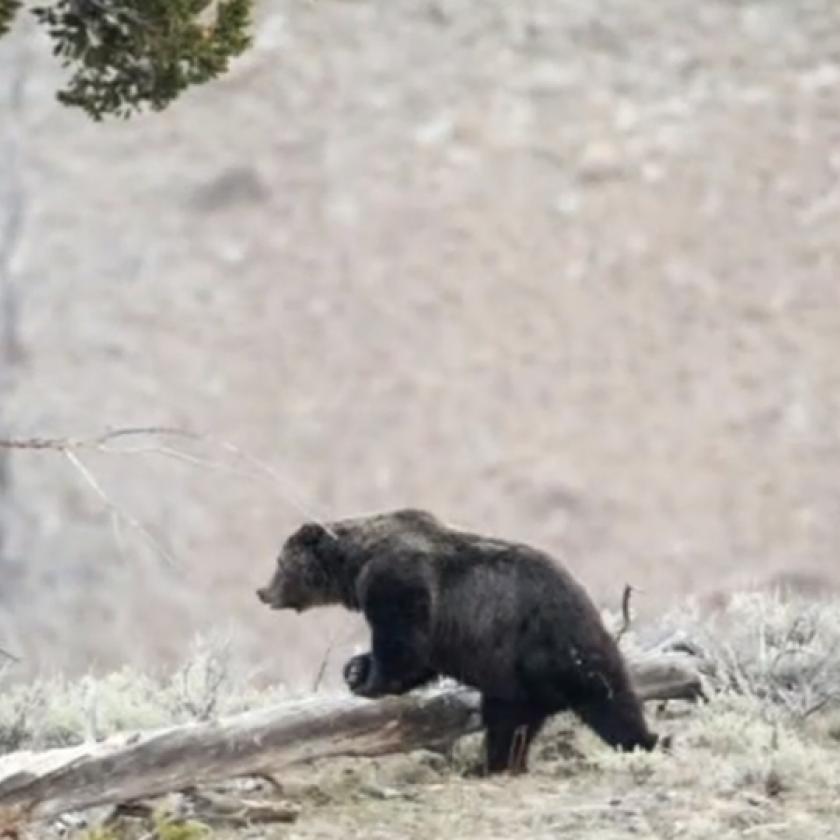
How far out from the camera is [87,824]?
297 inches

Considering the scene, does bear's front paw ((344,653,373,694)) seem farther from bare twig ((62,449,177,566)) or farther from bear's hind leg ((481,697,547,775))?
bare twig ((62,449,177,566))

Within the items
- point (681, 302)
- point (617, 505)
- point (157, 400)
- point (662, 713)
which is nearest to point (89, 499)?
point (157, 400)

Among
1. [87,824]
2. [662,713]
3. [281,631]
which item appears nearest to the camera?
[87,824]

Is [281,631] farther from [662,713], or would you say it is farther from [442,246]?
[662,713]

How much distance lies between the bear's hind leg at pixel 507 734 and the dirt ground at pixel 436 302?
14068 millimetres

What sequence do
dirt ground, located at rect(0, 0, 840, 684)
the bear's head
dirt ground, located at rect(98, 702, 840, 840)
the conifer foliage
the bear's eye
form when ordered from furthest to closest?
dirt ground, located at rect(0, 0, 840, 684), the bear's eye, the bear's head, the conifer foliage, dirt ground, located at rect(98, 702, 840, 840)

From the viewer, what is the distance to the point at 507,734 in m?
8.52

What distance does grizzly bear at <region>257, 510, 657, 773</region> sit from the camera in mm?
8547

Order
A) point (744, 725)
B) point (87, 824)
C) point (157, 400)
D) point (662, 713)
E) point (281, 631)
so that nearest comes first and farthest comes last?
point (87, 824) < point (744, 725) < point (662, 713) < point (281, 631) < point (157, 400)

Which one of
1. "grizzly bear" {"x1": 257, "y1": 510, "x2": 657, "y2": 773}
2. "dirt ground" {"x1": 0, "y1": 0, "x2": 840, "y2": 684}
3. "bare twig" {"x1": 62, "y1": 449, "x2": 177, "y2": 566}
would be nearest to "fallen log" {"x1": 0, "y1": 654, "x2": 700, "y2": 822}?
"grizzly bear" {"x1": 257, "y1": 510, "x2": 657, "y2": 773}

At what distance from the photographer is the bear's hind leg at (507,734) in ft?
27.9

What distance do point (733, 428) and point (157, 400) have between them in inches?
255

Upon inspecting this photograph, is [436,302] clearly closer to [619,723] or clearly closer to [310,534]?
[310,534]

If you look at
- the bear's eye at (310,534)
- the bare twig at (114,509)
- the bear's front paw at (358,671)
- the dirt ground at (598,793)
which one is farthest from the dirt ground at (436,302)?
the bare twig at (114,509)
